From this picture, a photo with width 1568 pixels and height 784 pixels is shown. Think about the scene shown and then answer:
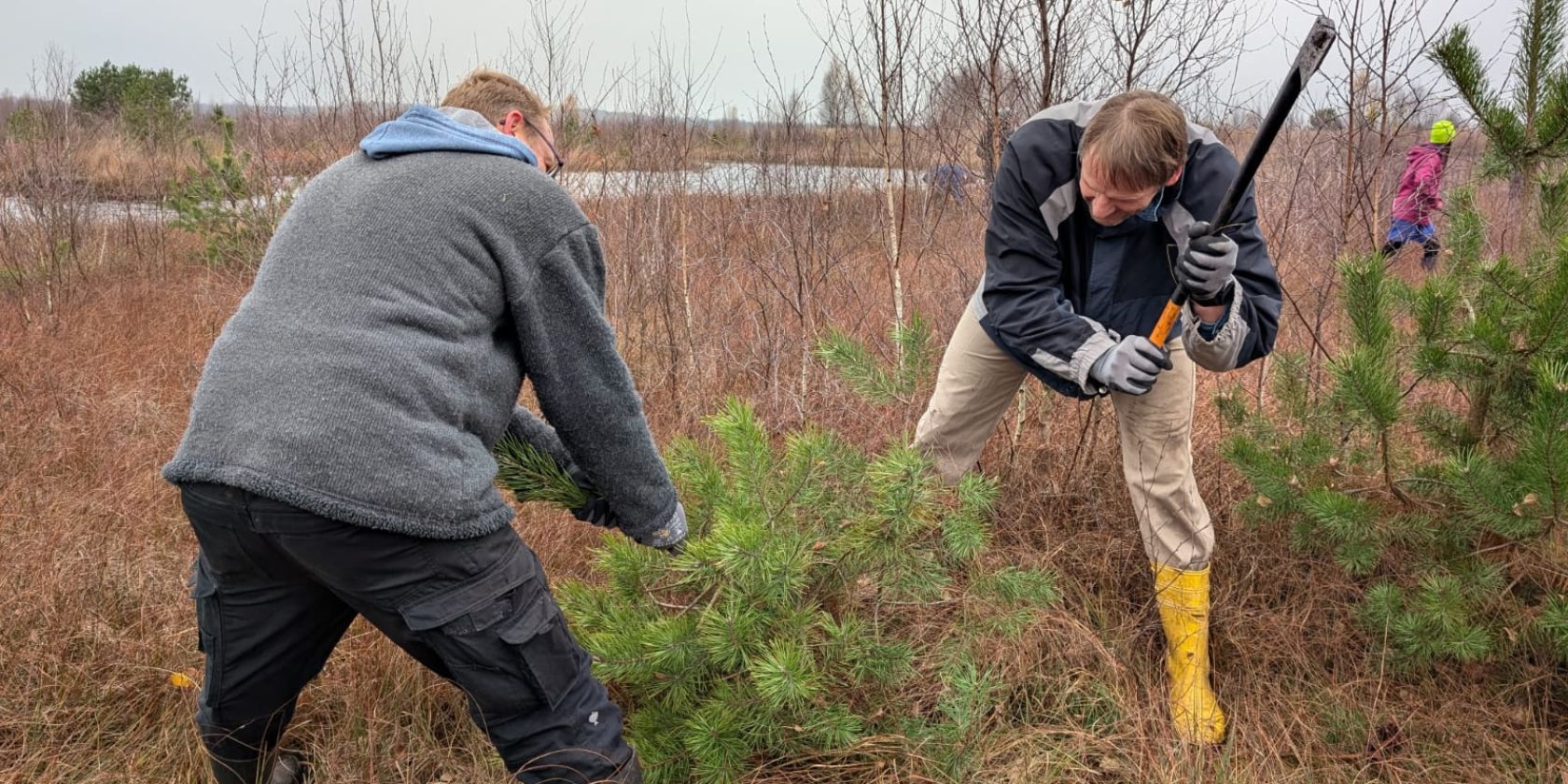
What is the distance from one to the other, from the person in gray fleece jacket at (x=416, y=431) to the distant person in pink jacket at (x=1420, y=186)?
3629 millimetres

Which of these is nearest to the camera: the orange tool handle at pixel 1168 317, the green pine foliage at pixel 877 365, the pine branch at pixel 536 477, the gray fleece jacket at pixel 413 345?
the gray fleece jacket at pixel 413 345

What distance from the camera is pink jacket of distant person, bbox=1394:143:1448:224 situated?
4188mm

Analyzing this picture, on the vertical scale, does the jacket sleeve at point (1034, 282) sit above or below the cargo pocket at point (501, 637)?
above

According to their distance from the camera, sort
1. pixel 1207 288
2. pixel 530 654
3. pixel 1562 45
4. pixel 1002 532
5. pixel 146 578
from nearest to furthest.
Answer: pixel 530 654
pixel 1207 288
pixel 1562 45
pixel 146 578
pixel 1002 532

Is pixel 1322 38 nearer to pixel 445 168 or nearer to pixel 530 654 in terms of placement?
pixel 445 168

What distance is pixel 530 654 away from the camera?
1515 mm

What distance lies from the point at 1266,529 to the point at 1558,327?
110cm

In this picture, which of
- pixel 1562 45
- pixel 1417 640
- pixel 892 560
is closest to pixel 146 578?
pixel 892 560

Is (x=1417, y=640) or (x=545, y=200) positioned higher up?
(x=545, y=200)

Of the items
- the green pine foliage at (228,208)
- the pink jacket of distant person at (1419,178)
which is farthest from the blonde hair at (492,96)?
the green pine foliage at (228,208)

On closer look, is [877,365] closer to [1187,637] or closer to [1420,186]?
[1187,637]

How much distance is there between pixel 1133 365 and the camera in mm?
2066

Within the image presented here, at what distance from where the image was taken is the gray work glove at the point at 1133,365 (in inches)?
80.7

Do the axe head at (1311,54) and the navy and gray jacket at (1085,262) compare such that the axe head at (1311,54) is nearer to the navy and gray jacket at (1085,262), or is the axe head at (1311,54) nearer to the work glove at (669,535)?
the navy and gray jacket at (1085,262)
